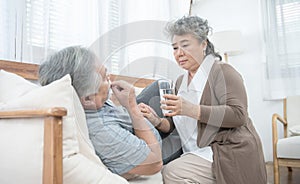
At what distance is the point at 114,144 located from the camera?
3.64ft

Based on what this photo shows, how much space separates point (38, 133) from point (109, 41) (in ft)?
4.34

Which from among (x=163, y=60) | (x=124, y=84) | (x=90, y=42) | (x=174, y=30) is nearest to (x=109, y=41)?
(x=90, y=42)

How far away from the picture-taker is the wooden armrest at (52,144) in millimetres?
803

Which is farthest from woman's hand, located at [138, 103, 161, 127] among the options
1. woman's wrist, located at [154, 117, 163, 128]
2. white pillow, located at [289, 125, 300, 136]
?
white pillow, located at [289, 125, 300, 136]

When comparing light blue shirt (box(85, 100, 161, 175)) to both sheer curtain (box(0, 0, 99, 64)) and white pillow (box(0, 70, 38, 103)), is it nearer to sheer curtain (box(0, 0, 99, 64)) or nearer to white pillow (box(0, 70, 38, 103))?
white pillow (box(0, 70, 38, 103))

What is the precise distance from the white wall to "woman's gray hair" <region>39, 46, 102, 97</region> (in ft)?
8.51

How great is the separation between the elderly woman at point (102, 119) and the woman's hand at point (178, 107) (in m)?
0.16

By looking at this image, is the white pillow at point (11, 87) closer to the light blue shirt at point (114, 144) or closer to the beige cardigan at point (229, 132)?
the light blue shirt at point (114, 144)

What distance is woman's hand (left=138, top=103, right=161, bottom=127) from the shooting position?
1446 mm

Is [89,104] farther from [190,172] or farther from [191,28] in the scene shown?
[191,28]

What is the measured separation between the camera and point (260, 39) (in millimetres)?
3344

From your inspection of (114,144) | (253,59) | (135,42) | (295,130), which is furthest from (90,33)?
(253,59)

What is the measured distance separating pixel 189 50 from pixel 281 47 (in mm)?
1977

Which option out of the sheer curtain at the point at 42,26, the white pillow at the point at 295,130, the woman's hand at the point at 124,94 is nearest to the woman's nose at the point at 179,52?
the woman's hand at the point at 124,94
